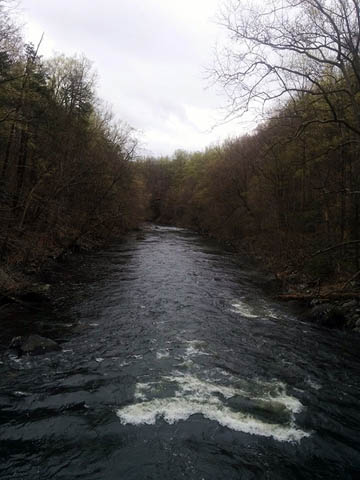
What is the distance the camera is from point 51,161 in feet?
61.0

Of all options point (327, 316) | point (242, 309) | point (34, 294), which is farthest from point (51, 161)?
point (327, 316)

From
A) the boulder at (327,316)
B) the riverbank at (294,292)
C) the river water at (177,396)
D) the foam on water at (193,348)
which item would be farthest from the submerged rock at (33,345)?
the boulder at (327,316)

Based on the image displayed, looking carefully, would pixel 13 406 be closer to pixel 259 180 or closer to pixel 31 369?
pixel 31 369

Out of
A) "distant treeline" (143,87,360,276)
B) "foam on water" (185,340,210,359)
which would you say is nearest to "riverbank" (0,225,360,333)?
"distant treeline" (143,87,360,276)

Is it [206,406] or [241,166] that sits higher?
[241,166]

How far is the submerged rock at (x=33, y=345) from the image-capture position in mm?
7270

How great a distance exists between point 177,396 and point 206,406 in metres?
0.55

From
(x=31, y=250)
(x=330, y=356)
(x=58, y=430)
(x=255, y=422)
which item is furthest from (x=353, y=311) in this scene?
(x=31, y=250)

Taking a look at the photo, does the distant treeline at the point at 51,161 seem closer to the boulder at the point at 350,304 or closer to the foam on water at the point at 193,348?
the foam on water at the point at 193,348

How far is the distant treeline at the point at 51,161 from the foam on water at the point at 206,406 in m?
8.90

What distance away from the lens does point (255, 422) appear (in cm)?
529

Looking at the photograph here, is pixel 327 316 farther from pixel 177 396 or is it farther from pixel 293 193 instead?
pixel 293 193

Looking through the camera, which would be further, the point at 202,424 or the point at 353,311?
the point at 353,311

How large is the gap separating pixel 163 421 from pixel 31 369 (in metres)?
2.97
